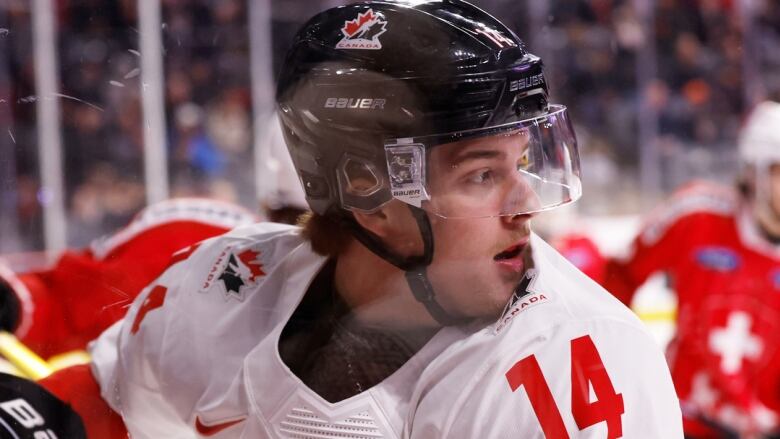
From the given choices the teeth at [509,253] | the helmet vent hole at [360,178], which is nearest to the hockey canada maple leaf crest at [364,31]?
the helmet vent hole at [360,178]

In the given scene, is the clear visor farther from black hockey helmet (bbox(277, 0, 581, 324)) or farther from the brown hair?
the brown hair

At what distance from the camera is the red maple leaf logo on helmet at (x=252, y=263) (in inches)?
47.7

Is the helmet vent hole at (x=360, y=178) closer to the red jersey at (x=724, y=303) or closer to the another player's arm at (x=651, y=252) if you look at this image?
the another player's arm at (x=651, y=252)

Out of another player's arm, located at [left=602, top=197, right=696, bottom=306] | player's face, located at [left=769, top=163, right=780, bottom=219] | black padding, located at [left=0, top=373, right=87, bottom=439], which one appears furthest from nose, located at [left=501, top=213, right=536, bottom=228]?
player's face, located at [left=769, top=163, right=780, bottom=219]

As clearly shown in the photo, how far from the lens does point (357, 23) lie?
3.24 feet

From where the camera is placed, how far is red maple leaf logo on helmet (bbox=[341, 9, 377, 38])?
98 cm

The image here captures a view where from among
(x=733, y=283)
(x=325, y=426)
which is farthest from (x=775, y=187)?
(x=325, y=426)

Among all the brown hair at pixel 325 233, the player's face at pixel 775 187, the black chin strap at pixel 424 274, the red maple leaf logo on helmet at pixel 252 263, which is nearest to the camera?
the black chin strap at pixel 424 274

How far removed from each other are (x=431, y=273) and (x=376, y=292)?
0.25ft

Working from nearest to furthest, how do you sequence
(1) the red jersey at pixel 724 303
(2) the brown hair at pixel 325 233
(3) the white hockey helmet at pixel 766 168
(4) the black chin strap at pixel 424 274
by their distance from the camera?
1. (4) the black chin strap at pixel 424 274
2. (2) the brown hair at pixel 325 233
3. (1) the red jersey at pixel 724 303
4. (3) the white hockey helmet at pixel 766 168

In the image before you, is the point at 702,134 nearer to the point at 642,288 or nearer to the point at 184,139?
the point at 642,288

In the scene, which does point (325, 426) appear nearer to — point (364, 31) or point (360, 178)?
point (360, 178)

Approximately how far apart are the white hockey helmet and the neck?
157 centimetres

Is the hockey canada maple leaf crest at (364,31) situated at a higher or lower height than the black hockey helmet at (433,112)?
higher
